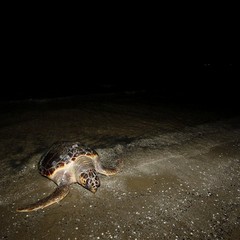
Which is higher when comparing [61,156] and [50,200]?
[61,156]

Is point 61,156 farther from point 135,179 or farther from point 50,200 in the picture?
point 135,179

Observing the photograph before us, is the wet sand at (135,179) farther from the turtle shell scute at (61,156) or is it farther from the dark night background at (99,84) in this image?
the dark night background at (99,84)

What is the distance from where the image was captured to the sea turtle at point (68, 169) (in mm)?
2428

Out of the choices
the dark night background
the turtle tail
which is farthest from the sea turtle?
the dark night background

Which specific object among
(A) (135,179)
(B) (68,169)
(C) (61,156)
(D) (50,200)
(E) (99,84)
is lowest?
(A) (135,179)

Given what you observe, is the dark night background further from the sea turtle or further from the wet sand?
the sea turtle

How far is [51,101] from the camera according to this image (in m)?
7.53

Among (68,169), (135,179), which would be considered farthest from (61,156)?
(135,179)

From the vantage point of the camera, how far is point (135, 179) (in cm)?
289

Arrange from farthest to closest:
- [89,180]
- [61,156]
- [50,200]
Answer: [61,156] → [89,180] → [50,200]

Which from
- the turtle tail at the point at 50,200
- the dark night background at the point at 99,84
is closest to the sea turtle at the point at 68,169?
the turtle tail at the point at 50,200

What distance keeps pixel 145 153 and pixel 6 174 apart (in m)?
2.11

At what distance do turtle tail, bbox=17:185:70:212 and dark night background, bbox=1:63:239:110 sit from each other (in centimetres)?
594

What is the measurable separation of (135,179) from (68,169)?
89cm
